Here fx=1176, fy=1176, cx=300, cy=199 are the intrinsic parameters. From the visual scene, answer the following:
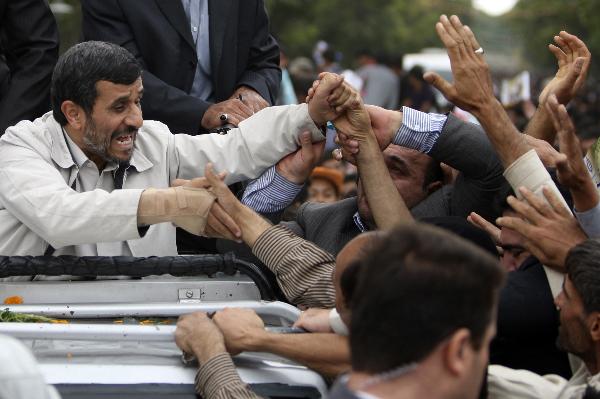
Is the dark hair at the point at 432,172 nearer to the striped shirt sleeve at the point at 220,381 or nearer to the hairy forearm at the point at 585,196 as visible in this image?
the hairy forearm at the point at 585,196

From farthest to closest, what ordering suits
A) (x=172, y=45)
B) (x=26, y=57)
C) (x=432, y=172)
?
(x=26, y=57)
(x=172, y=45)
(x=432, y=172)

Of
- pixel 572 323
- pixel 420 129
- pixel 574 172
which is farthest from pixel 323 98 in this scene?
pixel 572 323

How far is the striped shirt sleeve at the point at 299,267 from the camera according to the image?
407cm

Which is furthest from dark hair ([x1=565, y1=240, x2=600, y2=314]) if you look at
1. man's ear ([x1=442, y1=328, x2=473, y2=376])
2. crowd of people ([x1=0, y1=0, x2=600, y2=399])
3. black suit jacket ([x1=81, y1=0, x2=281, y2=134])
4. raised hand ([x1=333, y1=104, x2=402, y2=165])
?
black suit jacket ([x1=81, y1=0, x2=281, y2=134])

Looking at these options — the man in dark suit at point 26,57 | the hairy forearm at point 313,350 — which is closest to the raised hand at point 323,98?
the hairy forearm at point 313,350

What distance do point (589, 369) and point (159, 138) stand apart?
213cm

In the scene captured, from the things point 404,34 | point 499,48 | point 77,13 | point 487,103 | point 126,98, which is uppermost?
point 487,103

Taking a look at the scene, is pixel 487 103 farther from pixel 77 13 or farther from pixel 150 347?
pixel 77 13

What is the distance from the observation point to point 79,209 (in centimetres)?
427

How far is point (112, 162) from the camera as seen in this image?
469 cm

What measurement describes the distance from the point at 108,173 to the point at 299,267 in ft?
3.49

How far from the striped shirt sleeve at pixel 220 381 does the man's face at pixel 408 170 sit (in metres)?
1.68

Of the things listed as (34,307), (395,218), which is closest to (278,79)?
(395,218)

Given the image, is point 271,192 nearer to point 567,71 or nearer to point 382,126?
point 382,126
